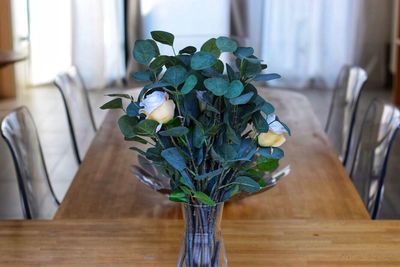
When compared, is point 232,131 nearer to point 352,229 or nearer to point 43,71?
point 352,229

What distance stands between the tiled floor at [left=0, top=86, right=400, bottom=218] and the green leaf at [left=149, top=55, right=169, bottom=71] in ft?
8.18

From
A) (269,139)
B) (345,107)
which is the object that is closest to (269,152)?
(269,139)

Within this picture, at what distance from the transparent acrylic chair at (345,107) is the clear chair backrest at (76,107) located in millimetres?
1137

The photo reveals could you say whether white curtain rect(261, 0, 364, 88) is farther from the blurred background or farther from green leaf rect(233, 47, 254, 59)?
green leaf rect(233, 47, 254, 59)

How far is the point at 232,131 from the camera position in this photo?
106cm

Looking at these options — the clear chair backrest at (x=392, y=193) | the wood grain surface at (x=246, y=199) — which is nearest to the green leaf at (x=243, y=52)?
the wood grain surface at (x=246, y=199)

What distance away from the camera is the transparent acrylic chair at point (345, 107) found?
289cm

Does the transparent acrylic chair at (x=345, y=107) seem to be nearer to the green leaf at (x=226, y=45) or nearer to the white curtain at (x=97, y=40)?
the green leaf at (x=226, y=45)

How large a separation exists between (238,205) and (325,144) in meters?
0.71

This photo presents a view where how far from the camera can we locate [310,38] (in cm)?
671

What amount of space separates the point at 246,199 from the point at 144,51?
836 mm

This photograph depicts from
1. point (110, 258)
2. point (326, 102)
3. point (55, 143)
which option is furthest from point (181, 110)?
point (326, 102)

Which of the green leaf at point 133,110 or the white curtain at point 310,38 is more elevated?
the green leaf at point 133,110

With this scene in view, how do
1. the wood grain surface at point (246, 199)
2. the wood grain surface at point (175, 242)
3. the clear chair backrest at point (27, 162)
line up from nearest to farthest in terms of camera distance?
the wood grain surface at point (175, 242) < the wood grain surface at point (246, 199) < the clear chair backrest at point (27, 162)
